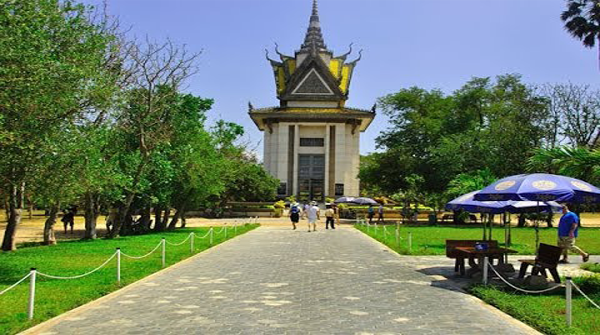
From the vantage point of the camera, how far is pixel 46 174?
13.5 metres

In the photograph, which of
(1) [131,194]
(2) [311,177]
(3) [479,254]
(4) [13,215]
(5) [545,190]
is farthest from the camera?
(2) [311,177]

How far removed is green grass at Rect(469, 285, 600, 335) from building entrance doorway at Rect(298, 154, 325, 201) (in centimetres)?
4466

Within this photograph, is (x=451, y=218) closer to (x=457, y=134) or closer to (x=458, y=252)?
(x=457, y=134)

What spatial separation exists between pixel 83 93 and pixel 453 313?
33.6ft

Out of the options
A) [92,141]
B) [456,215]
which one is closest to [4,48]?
[92,141]

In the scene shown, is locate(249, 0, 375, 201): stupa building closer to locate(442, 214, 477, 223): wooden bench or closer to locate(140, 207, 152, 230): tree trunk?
locate(442, 214, 477, 223): wooden bench

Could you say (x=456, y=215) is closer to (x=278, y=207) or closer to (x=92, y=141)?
(x=278, y=207)

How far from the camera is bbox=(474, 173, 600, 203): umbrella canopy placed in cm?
1076

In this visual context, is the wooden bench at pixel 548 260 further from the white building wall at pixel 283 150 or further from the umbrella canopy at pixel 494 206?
the white building wall at pixel 283 150

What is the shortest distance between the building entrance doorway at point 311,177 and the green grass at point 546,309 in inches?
1758

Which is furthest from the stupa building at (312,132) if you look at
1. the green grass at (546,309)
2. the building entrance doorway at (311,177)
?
the green grass at (546,309)

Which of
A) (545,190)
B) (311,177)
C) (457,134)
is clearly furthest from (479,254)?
(311,177)

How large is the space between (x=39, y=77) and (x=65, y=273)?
4.40 m

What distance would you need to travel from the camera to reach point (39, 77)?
37.3 ft
